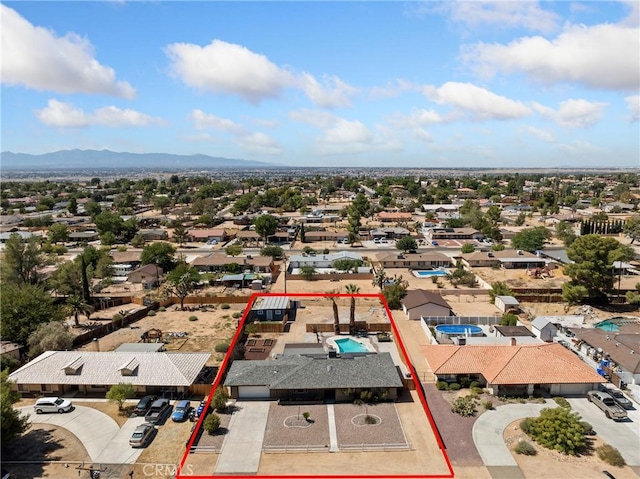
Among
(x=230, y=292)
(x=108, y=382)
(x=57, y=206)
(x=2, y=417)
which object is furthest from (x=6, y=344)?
(x=57, y=206)

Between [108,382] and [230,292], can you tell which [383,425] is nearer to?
[108,382]

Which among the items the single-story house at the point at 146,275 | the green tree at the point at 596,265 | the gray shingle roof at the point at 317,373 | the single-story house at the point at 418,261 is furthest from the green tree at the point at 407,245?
the gray shingle roof at the point at 317,373

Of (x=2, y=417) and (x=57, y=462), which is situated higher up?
(x=2, y=417)

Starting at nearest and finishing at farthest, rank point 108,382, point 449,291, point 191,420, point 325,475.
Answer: point 325,475
point 191,420
point 108,382
point 449,291

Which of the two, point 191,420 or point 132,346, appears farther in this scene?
point 132,346

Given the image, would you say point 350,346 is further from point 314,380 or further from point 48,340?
point 48,340

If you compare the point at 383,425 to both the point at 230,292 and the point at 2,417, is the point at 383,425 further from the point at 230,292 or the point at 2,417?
the point at 230,292

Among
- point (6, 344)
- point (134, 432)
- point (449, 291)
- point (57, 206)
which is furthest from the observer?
point (57, 206)
